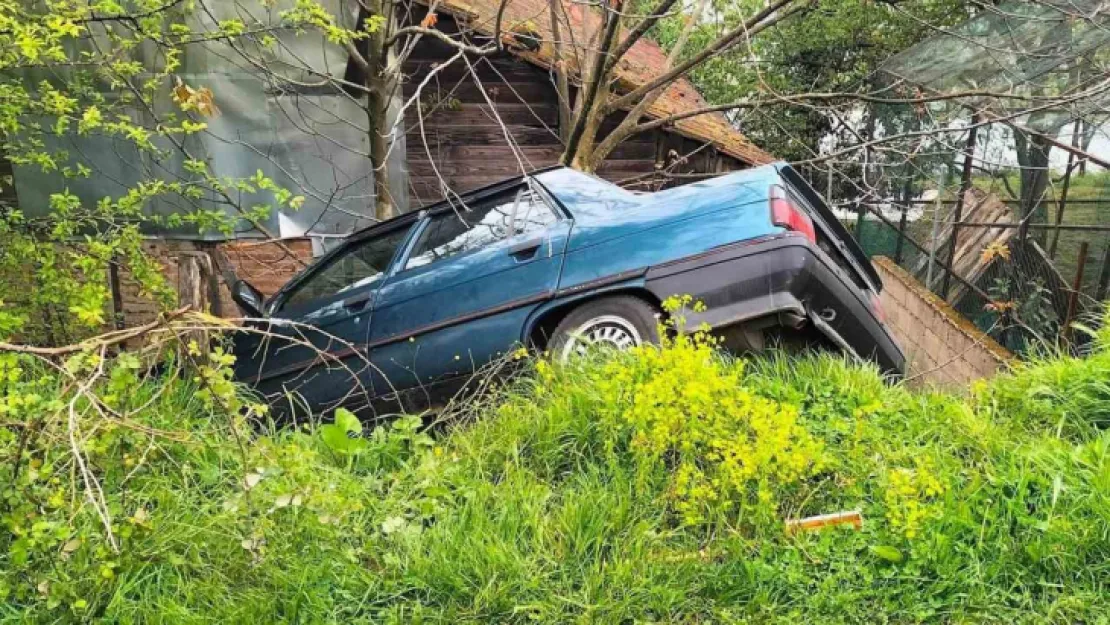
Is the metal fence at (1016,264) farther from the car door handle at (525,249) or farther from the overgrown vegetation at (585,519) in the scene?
the car door handle at (525,249)

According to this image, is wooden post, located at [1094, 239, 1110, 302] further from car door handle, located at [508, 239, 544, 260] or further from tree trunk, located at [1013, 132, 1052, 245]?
car door handle, located at [508, 239, 544, 260]

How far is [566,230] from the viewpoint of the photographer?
4031 millimetres

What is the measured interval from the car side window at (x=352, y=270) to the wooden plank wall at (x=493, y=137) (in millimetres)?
3186

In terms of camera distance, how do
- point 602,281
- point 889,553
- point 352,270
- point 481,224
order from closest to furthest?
point 889,553 → point 602,281 → point 481,224 → point 352,270

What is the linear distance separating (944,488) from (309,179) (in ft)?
22.3

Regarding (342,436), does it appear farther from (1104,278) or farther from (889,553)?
(1104,278)

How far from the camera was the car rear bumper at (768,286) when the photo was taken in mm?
3609

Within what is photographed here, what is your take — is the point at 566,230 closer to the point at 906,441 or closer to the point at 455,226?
the point at 455,226

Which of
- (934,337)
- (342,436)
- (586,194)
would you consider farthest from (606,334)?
(934,337)

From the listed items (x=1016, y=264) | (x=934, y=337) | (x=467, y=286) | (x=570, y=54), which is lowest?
(x=934, y=337)

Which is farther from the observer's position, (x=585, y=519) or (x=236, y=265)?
(x=236, y=265)

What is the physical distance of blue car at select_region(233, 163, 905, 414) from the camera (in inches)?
145

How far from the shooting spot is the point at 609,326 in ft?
12.8

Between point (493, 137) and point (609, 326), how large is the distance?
4757 mm
